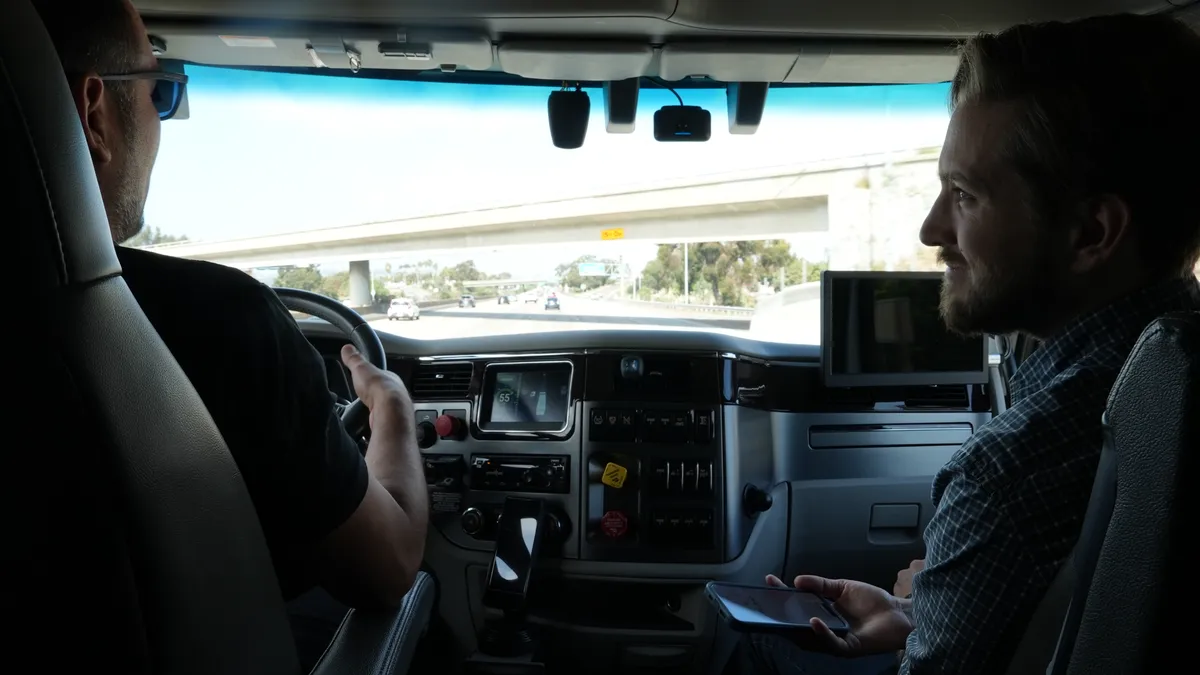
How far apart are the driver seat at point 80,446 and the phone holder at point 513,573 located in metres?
1.89

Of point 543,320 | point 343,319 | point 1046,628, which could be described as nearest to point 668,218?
point 543,320

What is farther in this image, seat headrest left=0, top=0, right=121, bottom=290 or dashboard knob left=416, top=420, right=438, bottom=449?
dashboard knob left=416, top=420, right=438, bottom=449

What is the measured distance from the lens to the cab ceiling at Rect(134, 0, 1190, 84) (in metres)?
2.56

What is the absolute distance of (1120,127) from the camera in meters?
1.16

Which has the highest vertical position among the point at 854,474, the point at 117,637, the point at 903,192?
the point at 903,192

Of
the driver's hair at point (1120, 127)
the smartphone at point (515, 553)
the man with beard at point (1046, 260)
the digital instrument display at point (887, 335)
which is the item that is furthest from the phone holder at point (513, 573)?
the driver's hair at point (1120, 127)

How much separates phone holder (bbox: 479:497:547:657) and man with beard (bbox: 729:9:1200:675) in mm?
1805

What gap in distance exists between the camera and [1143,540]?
830 millimetres

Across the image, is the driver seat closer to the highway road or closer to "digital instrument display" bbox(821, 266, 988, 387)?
the highway road

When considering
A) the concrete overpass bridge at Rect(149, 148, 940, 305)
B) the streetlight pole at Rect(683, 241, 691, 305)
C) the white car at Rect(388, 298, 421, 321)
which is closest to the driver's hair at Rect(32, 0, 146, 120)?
the white car at Rect(388, 298, 421, 321)

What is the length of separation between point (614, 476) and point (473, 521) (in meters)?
0.56

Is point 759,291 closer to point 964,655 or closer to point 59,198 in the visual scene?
point 964,655

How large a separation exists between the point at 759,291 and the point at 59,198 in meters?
3.20

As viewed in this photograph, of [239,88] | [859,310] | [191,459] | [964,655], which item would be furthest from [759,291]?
[191,459]
